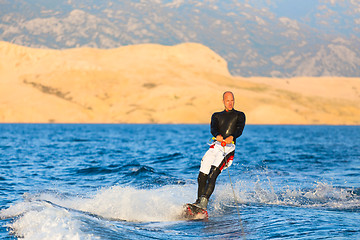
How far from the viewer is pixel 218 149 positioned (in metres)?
10.2

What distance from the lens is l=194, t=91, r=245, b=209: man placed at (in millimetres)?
10219

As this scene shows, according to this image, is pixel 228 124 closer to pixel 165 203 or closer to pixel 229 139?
pixel 229 139

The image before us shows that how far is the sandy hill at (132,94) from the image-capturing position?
128 m

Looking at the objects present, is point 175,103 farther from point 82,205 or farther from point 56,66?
point 82,205

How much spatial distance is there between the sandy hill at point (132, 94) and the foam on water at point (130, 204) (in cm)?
11302

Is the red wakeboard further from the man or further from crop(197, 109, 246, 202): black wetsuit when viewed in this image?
crop(197, 109, 246, 202): black wetsuit

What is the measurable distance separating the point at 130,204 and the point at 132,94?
417ft

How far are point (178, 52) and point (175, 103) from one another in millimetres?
54240

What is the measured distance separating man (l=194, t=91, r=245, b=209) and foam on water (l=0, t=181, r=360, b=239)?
70cm

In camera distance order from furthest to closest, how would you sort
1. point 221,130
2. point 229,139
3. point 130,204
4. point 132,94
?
point 132,94
point 130,204
point 221,130
point 229,139

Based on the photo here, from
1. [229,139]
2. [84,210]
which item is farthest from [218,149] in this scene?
[84,210]

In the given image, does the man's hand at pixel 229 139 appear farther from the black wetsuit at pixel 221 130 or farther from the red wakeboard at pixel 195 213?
the red wakeboard at pixel 195 213

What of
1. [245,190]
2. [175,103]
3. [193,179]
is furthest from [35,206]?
[175,103]

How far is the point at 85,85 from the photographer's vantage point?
137000 millimetres
